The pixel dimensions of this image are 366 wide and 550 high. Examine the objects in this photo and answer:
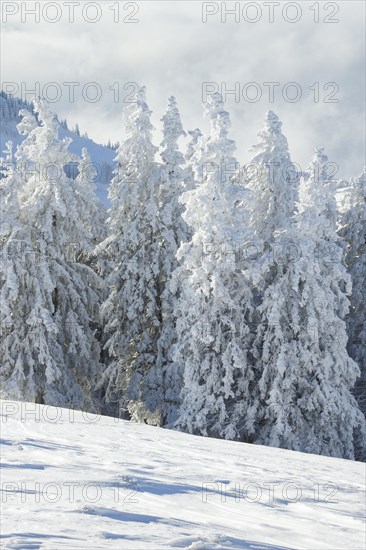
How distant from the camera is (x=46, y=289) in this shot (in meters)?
22.5

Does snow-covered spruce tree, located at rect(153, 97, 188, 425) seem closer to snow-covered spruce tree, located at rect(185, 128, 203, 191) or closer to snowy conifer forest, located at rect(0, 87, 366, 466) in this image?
snowy conifer forest, located at rect(0, 87, 366, 466)

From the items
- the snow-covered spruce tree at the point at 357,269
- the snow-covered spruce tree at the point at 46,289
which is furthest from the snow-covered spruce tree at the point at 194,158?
the snow-covered spruce tree at the point at 357,269

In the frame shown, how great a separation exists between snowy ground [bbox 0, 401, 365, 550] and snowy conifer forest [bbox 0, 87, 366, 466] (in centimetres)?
1085

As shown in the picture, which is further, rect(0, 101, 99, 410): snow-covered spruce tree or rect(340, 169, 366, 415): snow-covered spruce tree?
rect(340, 169, 366, 415): snow-covered spruce tree

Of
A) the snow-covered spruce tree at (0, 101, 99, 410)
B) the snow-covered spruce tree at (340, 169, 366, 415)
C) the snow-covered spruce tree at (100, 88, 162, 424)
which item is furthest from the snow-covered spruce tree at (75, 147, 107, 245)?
the snow-covered spruce tree at (340, 169, 366, 415)

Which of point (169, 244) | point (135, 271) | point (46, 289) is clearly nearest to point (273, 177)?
point (169, 244)

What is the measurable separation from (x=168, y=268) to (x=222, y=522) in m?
18.7

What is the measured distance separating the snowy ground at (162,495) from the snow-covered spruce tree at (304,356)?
10.7 metres

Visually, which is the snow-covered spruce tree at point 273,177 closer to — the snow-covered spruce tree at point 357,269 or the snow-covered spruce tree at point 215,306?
the snow-covered spruce tree at point 215,306

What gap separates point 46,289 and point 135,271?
3.79 metres

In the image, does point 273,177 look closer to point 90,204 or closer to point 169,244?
point 169,244

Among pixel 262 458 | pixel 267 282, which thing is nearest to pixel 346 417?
pixel 267 282

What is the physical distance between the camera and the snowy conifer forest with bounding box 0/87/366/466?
2150 centimetres

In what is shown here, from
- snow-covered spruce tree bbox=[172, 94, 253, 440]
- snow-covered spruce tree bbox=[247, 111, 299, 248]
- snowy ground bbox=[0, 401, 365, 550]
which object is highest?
snow-covered spruce tree bbox=[247, 111, 299, 248]
